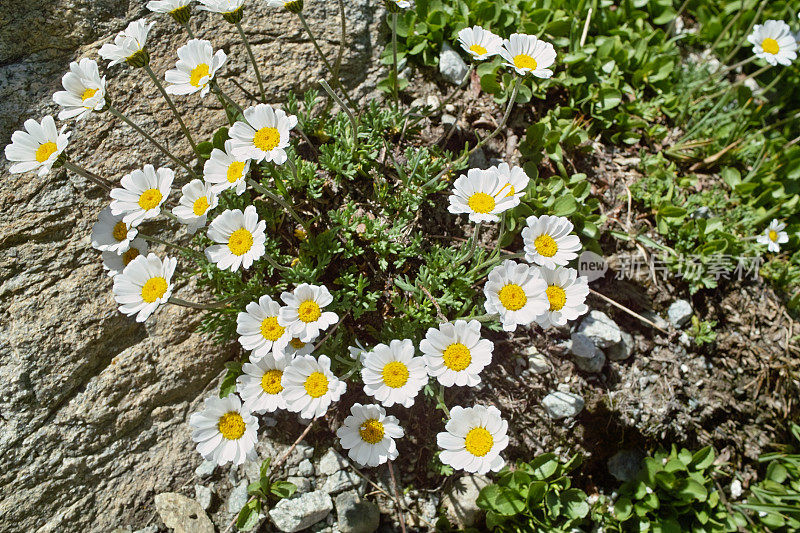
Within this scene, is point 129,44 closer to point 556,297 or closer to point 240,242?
point 240,242

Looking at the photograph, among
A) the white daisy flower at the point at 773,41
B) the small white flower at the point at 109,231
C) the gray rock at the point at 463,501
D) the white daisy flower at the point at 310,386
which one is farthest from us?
the white daisy flower at the point at 773,41

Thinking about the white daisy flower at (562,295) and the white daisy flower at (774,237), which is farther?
the white daisy flower at (774,237)

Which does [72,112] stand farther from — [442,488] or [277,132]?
[442,488]

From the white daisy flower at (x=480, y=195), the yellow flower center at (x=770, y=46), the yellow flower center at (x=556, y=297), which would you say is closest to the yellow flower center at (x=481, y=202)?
the white daisy flower at (x=480, y=195)

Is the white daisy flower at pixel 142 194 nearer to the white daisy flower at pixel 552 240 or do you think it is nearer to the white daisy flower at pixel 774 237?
the white daisy flower at pixel 552 240

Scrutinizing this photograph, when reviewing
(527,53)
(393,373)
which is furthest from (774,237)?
(393,373)

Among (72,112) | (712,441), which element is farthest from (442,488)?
(72,112)
